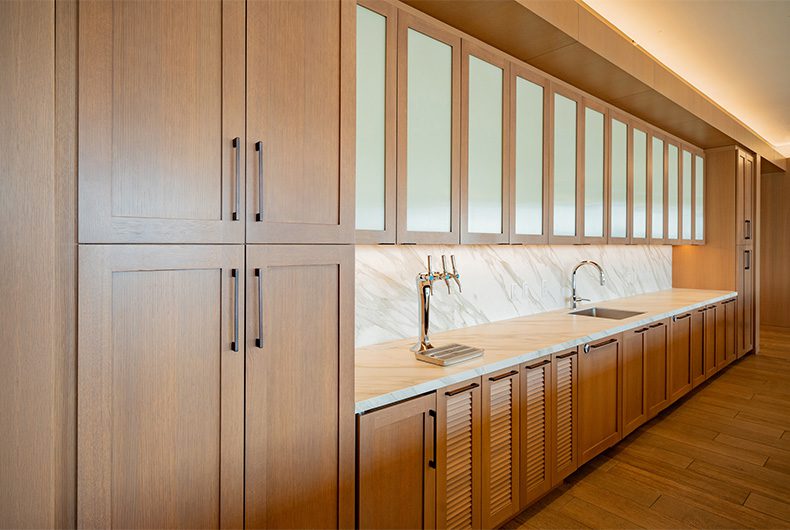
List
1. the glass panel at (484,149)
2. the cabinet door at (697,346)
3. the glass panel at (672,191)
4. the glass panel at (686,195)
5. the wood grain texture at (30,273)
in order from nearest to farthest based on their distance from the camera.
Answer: the wood grain texture at (30,273), the glass panel at (484,149), the cabinet door at (697,346), the glass panel at (672,191), the glass panel at (686,195)

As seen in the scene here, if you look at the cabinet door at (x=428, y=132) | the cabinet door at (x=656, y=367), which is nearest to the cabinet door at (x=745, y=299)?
the cabinet door at (x=656, y=367)

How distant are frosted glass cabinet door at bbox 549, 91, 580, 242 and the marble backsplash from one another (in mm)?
288

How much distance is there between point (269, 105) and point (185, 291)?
56cm

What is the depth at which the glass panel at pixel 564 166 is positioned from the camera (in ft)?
9.39

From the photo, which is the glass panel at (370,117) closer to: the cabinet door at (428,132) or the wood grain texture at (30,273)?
the cabinet door at (428,132)

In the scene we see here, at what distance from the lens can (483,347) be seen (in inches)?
85.4

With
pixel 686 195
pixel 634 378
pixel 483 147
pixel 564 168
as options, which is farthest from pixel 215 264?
pixel 686 195

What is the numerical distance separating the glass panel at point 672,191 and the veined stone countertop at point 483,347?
1.07m

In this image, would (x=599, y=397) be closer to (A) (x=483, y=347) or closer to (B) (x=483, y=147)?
(A) (x=483, y=347)

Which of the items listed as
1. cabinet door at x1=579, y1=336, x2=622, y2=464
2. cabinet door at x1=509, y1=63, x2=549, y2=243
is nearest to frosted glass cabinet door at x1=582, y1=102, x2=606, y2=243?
cabinet door at x1=509, y1=63, x2=549, y2=243

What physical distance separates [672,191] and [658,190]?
0.38 m

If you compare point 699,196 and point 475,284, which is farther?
point 699,196

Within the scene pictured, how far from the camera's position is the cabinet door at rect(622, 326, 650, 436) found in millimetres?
2875

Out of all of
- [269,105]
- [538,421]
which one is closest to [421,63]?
[269,105]
